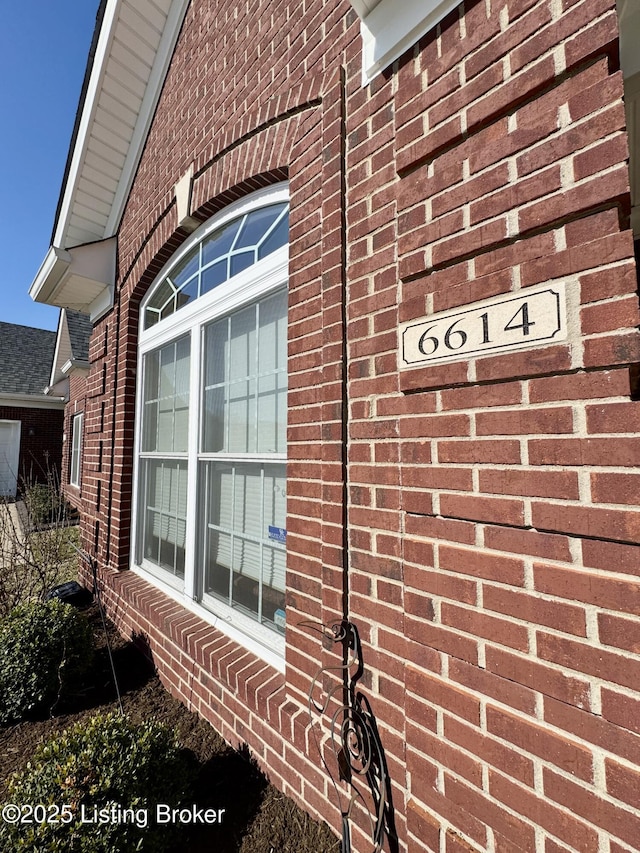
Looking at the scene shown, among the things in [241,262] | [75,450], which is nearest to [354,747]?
[241,262]

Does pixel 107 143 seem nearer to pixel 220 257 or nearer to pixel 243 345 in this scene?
pixel 220 257

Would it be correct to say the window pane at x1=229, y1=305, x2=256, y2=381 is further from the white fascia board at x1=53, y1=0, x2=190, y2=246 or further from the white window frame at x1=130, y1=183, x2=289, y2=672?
the white fascia board at x1=53, y1=0, x2=190, y2=246

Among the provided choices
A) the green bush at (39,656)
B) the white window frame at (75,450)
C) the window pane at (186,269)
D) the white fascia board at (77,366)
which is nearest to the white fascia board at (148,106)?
the window pane at (186,269)

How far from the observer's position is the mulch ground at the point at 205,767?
1.99m

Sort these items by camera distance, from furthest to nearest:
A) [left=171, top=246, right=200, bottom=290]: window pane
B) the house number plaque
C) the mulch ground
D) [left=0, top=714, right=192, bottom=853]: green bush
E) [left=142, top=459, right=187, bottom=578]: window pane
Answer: [left=142, top=459, right=187, bottom=578]: window pane → [left=171, top=246, right=200, bottom=290]: window pane → the mulch ground → [left=0, top=714, right=192, bottom=853]: green bush → the house number plaque

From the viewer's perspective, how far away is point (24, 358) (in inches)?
712

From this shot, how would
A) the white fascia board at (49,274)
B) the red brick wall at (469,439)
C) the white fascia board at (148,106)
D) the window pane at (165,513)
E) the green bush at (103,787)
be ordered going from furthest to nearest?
the white fascia board at (49,274) < the white fascia board at (148,106) < the window pane at (165,513) < the green bush at (103,787) < the red brick wall at (469,439)

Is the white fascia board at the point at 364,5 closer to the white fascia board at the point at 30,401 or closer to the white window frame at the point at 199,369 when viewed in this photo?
the white window frame at the point at 199,369

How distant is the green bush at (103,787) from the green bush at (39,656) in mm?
1210

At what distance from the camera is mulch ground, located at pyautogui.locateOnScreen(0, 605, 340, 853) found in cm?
199

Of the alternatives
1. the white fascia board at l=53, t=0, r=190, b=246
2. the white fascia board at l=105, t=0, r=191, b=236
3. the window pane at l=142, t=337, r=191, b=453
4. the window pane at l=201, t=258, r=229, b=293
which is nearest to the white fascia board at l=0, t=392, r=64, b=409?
the white fascia board at l=53, t=0, r=190, b=246

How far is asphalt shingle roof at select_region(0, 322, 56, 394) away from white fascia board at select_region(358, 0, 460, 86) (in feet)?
58.0

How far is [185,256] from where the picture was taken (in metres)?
3.85

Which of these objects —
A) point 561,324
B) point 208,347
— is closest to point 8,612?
point 208,347
